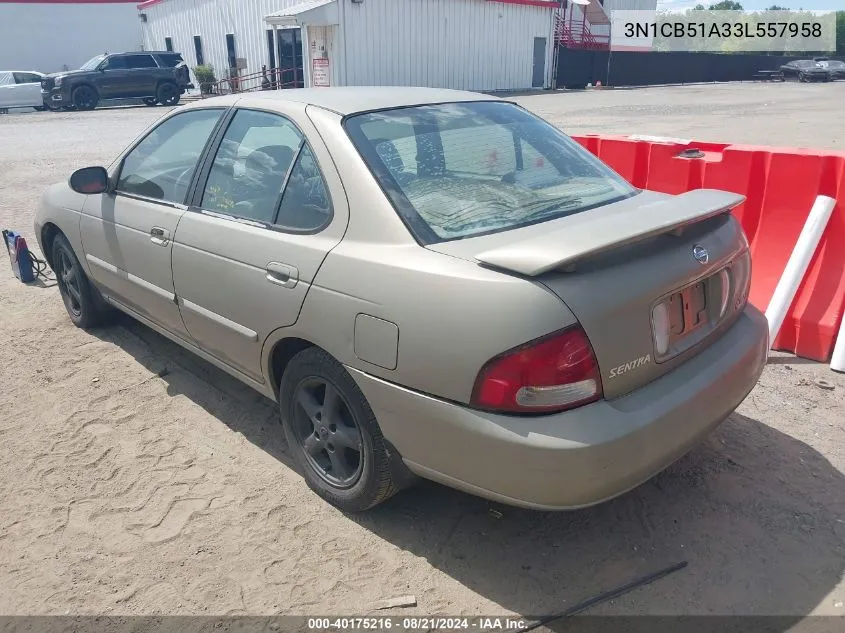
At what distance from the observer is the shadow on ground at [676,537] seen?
8.23ft

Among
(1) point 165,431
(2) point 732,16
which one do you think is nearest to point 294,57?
(1) point 165,431

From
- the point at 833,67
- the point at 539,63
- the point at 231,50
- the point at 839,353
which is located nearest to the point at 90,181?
the point at 839,353

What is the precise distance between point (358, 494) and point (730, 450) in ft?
6.06

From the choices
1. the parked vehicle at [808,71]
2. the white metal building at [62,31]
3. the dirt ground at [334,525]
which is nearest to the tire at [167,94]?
the white metal building at [62,31]

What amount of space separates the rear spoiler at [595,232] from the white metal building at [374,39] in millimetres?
23674

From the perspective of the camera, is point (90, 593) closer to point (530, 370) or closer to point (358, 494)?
point (358, 494)

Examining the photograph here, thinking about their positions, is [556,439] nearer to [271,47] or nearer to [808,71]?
[271,47]

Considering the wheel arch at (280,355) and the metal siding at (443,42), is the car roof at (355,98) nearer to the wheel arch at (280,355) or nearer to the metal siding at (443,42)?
the wheel arch at (280,355)

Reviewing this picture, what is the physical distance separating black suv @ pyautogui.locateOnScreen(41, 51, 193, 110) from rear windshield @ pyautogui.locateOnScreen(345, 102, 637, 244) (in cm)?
2507

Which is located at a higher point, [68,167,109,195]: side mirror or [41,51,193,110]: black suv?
[41,51,193,110]: black suv

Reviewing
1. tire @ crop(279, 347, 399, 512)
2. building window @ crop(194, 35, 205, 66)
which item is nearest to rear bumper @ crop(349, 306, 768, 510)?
tire @ crop(279, 347, 399, 512)

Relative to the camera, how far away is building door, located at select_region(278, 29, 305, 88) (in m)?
27.6

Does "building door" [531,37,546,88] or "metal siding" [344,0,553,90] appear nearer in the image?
"metal siding" [344,0,553,90]

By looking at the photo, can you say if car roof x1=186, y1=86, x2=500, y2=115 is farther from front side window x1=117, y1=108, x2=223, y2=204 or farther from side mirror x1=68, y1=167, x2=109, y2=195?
side mirror x1=68, y1=167, x2=109, y2=195
